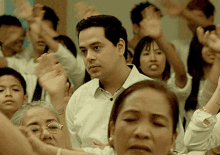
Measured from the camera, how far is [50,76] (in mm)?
2102

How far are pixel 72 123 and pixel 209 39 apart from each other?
0.89 meters

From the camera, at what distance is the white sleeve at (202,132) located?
5.38 ft

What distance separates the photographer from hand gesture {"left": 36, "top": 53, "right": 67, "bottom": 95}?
2.05m

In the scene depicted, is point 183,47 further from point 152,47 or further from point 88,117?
point 88,117

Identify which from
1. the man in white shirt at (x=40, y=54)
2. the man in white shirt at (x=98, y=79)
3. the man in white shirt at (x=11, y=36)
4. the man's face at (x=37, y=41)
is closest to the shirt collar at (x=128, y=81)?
the man in white shirt at (x=98, y=79)

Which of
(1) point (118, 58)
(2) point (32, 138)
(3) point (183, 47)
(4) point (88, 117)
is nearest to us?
(2) point (32, 138)

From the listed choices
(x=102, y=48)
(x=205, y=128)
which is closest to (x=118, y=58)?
(x=102, y=48)

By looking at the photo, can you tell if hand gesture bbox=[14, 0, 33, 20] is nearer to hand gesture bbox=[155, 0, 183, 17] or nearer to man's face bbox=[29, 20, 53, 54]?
man's face bbox=[29, 20, 53, 54]

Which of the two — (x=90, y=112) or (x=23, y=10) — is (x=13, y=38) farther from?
(x=90, y=112)

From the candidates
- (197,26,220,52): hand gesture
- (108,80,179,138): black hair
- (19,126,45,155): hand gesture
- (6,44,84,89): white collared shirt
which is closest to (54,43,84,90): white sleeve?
(6,44,84,89): white collared shirt

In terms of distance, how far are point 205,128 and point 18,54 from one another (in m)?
1.98

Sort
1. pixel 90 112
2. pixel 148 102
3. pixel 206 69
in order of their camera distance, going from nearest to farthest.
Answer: pixel 148 102
pixel 90 112
pixel 206 69

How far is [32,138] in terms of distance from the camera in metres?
1.02

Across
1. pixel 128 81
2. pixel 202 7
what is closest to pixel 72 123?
pixel 128 81
